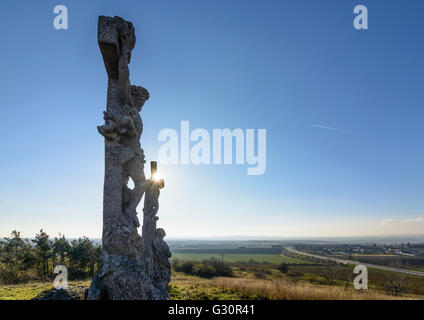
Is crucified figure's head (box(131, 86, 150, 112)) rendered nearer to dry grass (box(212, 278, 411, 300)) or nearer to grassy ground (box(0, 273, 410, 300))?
grassy ground (box(0, 273, 410, 300))

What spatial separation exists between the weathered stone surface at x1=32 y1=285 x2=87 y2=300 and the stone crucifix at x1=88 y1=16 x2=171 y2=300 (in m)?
0.52

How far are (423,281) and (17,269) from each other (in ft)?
190

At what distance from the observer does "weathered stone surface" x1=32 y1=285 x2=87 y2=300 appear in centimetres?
415

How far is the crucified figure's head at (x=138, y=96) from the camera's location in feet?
18.9

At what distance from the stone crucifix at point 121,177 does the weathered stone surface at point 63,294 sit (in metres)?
0.52

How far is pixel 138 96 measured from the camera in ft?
19.1

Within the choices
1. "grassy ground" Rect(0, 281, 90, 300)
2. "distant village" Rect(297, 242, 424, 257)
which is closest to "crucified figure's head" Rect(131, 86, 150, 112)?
"grassy ground" Rect(0, 281, 90, 300)

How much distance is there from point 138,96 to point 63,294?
454cm

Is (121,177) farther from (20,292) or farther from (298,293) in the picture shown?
(20,292)

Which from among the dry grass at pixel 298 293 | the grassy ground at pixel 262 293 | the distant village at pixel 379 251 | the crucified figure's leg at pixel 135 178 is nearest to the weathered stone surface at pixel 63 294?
the crucified figure's leg at pixel 135 178

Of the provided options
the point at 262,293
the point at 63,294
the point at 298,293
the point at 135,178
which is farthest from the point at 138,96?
the point at 262,293
